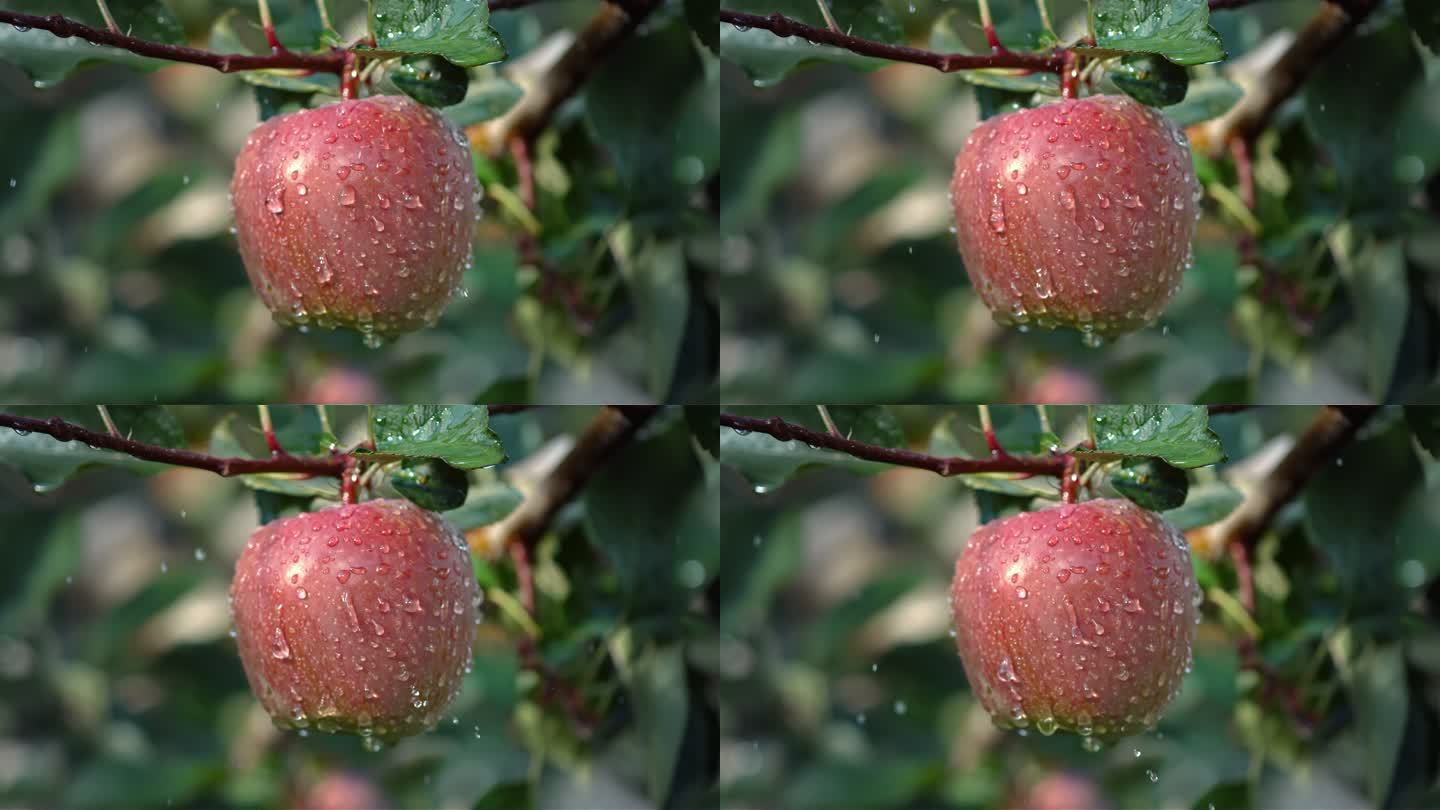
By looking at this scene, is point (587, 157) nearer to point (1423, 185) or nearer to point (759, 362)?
point (759, 362)

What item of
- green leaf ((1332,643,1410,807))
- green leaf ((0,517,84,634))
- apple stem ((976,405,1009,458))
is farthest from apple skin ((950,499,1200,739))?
green leaf ((0,517,84,634))

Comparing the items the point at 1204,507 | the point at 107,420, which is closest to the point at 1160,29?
the point at 1204,507

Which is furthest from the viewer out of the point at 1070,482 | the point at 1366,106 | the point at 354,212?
the point at 1366,106

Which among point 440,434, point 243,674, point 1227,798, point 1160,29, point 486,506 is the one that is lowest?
point 1227,798

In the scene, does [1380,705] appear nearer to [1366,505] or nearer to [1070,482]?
[1366,505]

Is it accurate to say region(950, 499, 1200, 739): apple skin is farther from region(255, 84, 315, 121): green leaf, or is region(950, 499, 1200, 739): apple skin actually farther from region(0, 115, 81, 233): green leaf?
region(0, 115, 81, 233): green leaf

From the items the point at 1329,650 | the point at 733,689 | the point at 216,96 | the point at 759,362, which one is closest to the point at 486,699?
the point at 733,689
